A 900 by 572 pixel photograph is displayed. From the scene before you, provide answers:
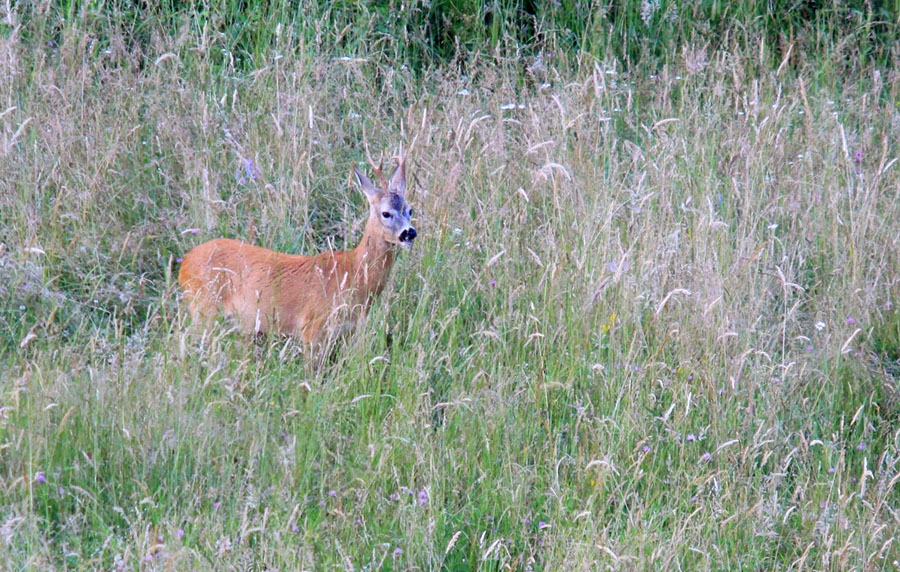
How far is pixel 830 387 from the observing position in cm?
421

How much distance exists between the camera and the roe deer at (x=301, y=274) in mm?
4590

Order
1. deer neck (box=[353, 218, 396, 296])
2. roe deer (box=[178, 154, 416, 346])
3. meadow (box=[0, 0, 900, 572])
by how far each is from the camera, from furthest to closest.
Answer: deer neck (box=[353, 218, 396, 296]) → roe deer (box=[178, 154, 416, 346]) → meadow (box=[0, 0, 900, 572])

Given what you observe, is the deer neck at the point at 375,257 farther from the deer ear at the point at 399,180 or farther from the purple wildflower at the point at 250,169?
the purple wildflower at the point at 250,169

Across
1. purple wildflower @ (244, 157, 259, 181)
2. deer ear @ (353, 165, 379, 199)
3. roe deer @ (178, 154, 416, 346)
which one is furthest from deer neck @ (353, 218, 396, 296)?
purple wildflower @ (244, 157, 259, 181)

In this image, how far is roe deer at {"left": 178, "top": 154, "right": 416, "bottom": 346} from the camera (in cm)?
459

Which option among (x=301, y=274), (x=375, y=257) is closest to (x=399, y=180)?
(x=375, y=257)

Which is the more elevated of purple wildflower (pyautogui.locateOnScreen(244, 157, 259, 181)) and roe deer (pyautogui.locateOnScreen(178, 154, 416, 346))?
purple wildflower (pyautogui.locateOnScreen(244, 157, 259, 181))

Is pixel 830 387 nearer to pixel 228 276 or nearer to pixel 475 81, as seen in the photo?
pixel 228 276

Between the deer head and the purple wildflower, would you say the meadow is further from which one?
the deer head

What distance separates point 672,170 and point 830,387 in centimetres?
151

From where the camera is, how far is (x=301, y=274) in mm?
4820

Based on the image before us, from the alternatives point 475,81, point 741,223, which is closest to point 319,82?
point 475,81

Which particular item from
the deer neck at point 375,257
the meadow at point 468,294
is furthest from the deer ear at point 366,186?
the meadow at point 468,294

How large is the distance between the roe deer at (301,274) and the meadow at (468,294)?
0.17 metres
